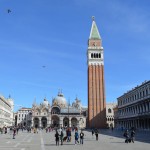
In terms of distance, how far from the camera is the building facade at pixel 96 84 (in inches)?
3499

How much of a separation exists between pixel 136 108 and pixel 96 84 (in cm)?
2712

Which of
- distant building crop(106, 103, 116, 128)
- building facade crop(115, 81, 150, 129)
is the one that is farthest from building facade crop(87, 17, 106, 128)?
distant building crop(106, 103, 116, 128)

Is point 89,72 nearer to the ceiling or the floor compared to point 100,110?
nearer to the ceiling

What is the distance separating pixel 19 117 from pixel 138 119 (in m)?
115

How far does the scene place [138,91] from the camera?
218 feet

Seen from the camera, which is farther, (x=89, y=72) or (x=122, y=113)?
(x=89, y=72)

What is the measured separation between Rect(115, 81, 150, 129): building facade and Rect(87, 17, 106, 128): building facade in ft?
23.2

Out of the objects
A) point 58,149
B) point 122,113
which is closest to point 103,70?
point 122,113

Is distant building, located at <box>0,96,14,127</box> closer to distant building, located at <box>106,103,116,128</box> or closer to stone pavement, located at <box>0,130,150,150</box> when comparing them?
distant building, located at <box>106,103,116,128</box>

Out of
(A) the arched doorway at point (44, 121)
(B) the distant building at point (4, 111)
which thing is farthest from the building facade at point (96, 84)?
(A) the arched doorway at point (44, 121)

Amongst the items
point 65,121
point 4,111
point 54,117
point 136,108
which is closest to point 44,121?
point 54,117

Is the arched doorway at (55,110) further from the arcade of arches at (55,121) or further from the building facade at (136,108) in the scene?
the building facade at (136,108)

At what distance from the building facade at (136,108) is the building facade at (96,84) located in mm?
7070

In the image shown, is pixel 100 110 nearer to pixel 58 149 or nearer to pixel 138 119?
pixel 138 119
